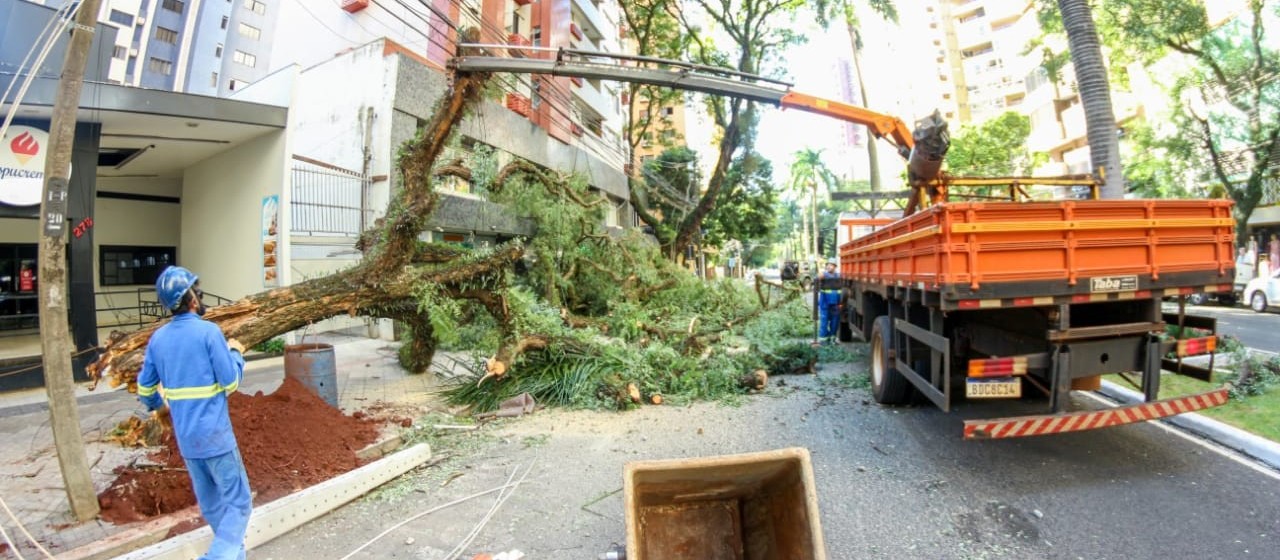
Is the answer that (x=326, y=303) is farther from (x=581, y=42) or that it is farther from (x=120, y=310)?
(x=581, y=42)

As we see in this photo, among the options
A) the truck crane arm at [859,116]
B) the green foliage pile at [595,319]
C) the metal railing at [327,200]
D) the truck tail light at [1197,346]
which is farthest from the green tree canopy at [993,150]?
the truck tail light at [1197,346]

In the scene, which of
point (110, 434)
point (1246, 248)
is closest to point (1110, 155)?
point (110, 434)

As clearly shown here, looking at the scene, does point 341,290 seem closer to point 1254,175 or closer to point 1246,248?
point 1254,175

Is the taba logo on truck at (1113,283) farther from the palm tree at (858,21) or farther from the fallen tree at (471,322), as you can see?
the palm tree at (858,21)

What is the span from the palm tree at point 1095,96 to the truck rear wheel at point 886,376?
447 cm

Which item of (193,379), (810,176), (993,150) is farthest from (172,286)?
(810,176)

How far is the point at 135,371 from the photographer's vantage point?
4.82 metres

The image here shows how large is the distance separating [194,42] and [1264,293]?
104ft

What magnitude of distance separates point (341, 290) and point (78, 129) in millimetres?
5421

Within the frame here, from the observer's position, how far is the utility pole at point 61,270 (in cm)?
375

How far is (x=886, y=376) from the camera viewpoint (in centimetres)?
634

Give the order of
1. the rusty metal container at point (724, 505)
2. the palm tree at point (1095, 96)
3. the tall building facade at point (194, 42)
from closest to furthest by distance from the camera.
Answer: the rusty metal container at point (724, 505), the palm tree at point (1095, 96), the tall building facade at point (194, 42)

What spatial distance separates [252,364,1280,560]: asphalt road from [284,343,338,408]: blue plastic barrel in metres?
1.61

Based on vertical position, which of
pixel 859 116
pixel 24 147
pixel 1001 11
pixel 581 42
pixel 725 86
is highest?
pixel 1001 11
